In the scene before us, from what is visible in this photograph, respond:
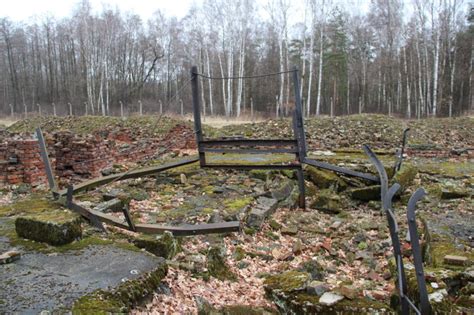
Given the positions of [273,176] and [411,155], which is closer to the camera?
[273,176]

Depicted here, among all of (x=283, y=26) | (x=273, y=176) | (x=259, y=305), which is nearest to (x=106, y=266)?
(x=259, y=305)

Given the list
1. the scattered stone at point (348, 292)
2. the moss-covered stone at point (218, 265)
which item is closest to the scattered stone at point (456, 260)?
the scattered stone at point (348, 292)

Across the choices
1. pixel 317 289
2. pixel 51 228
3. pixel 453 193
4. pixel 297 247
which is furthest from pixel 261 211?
pixel 453 193

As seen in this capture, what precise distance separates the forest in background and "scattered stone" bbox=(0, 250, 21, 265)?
894 inches

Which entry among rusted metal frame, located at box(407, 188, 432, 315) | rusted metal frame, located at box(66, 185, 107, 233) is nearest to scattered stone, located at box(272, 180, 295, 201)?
rusted metal frame, located at box(66, 185, 107, 233)

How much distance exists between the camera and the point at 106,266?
9.83 ft

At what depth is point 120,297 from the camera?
8.46ft

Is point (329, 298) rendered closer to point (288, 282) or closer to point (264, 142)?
point (288, 282)

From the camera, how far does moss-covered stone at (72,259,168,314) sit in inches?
93.7

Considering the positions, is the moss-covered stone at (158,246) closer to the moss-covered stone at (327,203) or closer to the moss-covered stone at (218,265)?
the moss-covered stone at (218,265)

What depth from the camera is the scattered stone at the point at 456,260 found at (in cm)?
310

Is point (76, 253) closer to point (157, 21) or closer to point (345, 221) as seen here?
point (345, 221)

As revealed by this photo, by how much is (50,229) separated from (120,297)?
1.24 metres

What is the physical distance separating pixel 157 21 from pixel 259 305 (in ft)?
128
